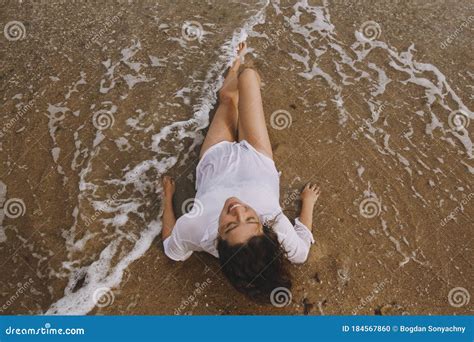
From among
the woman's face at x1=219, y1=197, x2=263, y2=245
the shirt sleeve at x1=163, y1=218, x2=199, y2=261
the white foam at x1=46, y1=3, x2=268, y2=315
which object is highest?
the woman's face at x1=219, y1=197, x2=263, y2=245

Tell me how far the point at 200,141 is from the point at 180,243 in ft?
4.81

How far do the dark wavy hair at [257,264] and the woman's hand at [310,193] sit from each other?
89 centimetres

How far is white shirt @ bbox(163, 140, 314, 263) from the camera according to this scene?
11.2ft

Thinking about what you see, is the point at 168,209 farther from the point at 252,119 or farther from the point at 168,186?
the point at 252,119

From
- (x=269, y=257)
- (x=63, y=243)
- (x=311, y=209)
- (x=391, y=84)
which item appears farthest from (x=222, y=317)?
(x=391, y=84)

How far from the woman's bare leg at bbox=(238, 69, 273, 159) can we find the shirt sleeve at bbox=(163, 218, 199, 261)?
3.38 feet

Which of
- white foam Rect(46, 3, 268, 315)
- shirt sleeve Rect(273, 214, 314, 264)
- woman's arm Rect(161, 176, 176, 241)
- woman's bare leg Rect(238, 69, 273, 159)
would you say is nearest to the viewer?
shirt sleeve Rect(273, 214, 314, 264)

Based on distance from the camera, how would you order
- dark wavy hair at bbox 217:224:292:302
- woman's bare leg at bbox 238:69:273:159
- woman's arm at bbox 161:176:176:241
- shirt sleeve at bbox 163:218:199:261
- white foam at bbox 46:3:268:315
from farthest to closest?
woman's bare leg at bbox 238:69:273:159
woman's arm at bbox 161:176:176:241
white foam at bbox 46:3:268:315
shirt sleeve at bbox 163:218:199:261
dark wavy hair at bbox 217:224:292:302

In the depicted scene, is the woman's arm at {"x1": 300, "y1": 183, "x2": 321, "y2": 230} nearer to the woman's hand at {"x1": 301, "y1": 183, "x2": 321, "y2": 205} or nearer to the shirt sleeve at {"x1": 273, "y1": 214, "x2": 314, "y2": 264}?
the woman's hand at {"x1": 301, "y1": 183, "x2": 321, "y2": 205}

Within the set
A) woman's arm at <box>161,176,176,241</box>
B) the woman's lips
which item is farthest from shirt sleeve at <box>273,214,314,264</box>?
woman's arm at <box>161,176,176,241</box>

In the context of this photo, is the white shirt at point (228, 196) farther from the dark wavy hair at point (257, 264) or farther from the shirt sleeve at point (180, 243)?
the dark wavy hair at point (257, 264)

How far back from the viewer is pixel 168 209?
3980 millimetres

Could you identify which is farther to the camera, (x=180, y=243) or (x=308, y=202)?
(x=308, y=202)

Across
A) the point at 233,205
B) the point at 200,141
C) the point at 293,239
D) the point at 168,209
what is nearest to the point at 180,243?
the point at 168,209
